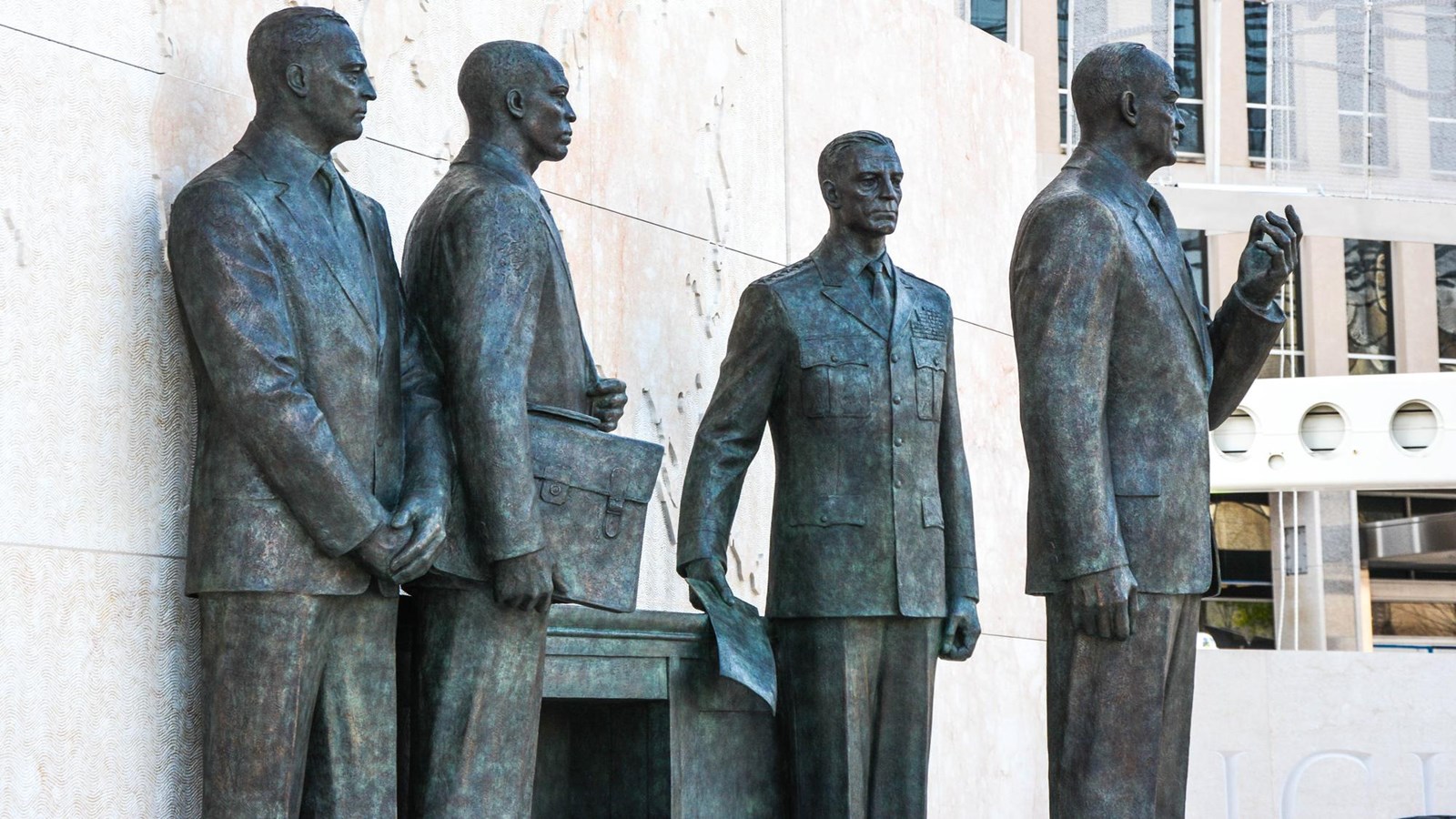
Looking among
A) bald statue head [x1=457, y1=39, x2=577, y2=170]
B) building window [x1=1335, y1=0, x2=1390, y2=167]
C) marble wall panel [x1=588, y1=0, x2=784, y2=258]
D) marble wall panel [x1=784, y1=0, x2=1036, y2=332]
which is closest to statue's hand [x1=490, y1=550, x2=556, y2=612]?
bald statue head [x1=457, y1=39, x2=577, y2=170]

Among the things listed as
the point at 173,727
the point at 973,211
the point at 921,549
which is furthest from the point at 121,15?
the point at 973,211

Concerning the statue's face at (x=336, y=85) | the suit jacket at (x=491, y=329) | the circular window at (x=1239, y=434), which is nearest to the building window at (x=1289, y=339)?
the circular window at (x=1239, y=434)

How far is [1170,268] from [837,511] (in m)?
1.21

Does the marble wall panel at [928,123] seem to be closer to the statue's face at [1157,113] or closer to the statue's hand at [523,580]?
the statue's face at [1157,113]

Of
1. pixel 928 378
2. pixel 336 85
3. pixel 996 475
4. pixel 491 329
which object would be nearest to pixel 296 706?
pixel 491 329

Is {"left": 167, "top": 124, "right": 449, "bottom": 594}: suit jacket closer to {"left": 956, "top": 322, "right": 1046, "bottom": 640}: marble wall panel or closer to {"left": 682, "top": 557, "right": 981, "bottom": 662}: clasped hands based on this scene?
{"left": 682, "top": 557, "right": 981, "bottom": 662}: clasped hands

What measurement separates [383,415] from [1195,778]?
781 cm

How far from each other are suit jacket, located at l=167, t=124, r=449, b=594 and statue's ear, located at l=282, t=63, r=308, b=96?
0.41ft

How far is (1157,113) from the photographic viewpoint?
6.08 m

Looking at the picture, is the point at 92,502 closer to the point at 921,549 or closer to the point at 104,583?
the point at 104,583

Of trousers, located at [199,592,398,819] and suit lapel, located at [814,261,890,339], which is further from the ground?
suit lapel, located at [814,261,890,339]

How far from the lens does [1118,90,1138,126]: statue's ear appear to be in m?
6.07

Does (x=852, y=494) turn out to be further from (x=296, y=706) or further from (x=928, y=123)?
(x=928, y=123)

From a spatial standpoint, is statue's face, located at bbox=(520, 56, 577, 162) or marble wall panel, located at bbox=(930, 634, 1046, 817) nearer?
statue's face, located at bbox=(520, 56, 577, 162)
